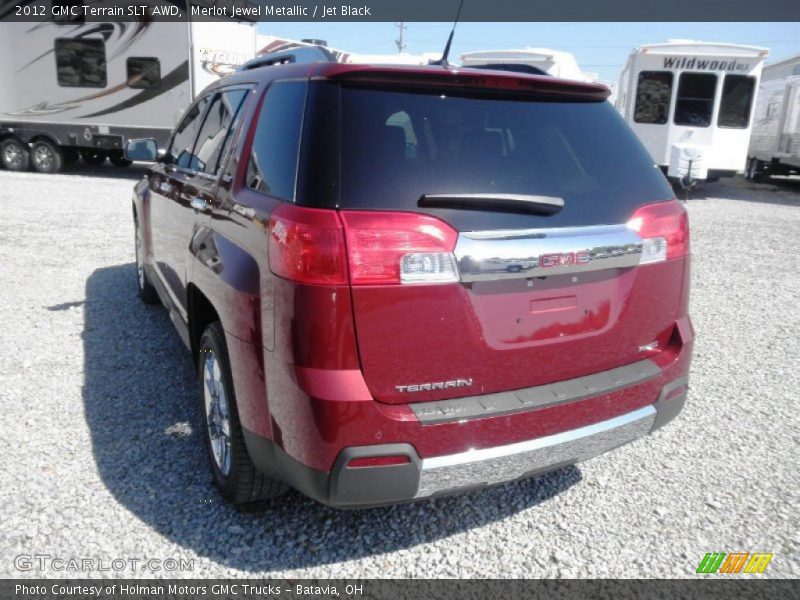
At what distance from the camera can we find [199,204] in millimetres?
3078

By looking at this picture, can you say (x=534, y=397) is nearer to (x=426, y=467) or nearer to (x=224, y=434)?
(x=426, y=467)

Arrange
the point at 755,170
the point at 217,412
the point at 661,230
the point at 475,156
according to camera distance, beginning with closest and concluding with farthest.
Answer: the point at 475,156 → the point at 661,230 → the point at 217,412 → the point at 755,170

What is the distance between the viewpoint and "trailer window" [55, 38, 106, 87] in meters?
14.0

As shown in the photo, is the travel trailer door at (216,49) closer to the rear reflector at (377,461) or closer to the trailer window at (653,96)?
the trailer window at (653,96)

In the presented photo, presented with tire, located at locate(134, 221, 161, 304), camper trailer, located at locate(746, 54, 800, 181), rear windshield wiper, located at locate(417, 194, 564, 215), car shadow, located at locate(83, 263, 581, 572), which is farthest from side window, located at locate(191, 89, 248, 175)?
camper trailer, located at locate(746, 54, 800, 181)

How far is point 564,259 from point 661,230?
1.83 feet

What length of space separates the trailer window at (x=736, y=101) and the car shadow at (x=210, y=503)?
13624mm

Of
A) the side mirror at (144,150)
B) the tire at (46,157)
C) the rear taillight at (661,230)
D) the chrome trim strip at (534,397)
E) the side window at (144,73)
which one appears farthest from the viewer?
the tire at (46,157)

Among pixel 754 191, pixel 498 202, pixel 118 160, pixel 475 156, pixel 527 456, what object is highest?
pixel 475 156

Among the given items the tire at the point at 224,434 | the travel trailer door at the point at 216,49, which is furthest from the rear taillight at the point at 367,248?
the travel trailer door at the point at 216,49

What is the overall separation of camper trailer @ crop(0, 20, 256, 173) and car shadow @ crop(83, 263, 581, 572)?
11090mm

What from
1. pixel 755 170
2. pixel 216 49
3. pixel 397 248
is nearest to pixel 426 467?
pixel 397 248

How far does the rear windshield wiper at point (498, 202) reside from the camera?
2.10 m

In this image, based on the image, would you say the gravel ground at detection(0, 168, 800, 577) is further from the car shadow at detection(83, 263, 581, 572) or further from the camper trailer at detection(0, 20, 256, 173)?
the camper trailer at detection(0, 20, 256, 173)
